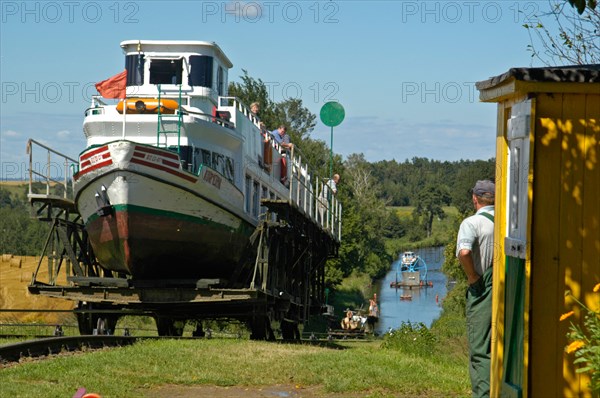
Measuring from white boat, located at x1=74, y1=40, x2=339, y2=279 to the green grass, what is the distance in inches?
167

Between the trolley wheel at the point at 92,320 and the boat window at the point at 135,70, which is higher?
the boat window at the point at 135,70

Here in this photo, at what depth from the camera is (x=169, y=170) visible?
62.7ft

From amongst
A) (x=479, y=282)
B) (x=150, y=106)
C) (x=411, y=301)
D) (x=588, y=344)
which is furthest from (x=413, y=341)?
(x=411, y=301)

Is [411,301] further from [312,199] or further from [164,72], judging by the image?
[164,72]

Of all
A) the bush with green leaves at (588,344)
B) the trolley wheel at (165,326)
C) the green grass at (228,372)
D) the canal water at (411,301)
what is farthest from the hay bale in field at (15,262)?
the bush with green leaves at (588,344)

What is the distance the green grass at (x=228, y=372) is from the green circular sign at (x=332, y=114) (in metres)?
11.5

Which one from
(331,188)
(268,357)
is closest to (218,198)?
(268,357)

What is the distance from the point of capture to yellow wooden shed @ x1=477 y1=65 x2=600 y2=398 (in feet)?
26.3

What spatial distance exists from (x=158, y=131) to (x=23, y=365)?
→ 7721 millimetres

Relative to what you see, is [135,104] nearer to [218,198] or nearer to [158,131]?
[158,131]

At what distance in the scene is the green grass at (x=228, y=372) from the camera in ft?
36.6

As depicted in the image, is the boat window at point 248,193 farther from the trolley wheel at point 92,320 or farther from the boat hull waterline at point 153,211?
the trolley wheel at point 92,320

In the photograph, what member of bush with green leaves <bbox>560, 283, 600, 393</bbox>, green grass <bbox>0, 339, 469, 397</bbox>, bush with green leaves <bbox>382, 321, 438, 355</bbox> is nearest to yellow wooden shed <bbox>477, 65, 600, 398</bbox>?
bush with green leaves <bbox>560, 283, 600, 393</bbox>

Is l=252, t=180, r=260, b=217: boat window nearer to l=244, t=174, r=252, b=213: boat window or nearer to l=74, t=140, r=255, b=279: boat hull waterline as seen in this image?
l=244, t=174, r=252, b=213: boat window
